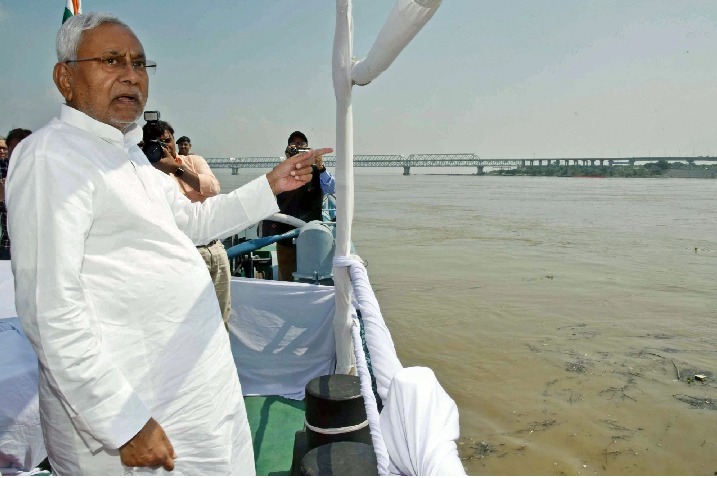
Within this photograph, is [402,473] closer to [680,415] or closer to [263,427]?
[263,427]

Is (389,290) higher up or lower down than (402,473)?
lower down

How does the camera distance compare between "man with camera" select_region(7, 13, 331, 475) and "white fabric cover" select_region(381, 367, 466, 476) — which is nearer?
"white fabric cover" select_region(381, 367, 466, 476)

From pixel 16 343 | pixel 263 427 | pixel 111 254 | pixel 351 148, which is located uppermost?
pixel 351 148

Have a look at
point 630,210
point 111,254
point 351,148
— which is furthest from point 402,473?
point 630,210

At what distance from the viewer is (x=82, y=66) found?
4.33ft

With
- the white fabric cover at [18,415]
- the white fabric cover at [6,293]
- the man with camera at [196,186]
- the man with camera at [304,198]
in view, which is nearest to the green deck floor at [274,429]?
the man with camera at [196,186]

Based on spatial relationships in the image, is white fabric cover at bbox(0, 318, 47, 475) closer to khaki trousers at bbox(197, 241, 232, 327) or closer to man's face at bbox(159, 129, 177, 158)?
khaki trousers at bbox(197, 241, 232, 327)

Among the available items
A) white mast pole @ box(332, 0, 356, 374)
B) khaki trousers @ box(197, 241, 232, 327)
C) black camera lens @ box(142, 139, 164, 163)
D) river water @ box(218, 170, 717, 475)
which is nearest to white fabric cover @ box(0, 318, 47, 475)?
khaki trousers @ box(197, 241, 232, 327)

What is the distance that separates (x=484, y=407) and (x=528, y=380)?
0.92 m

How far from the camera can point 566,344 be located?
22.7 feet

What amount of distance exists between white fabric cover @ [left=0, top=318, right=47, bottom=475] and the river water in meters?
3.21

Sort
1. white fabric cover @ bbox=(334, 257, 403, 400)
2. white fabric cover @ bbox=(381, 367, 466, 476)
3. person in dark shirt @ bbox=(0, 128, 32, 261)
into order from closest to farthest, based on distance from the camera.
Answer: white fabric cover @ bbox=(381, 367, 466, 476)
white fabric cover @ bbox=(334, 257, 403, 400)
person in dark shirt @ bbox=(0, 128, 32, 261)

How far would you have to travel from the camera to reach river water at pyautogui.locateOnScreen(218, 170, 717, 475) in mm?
4438

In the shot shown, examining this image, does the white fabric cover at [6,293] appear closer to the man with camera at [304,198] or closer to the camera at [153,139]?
the camera at [153,139]
